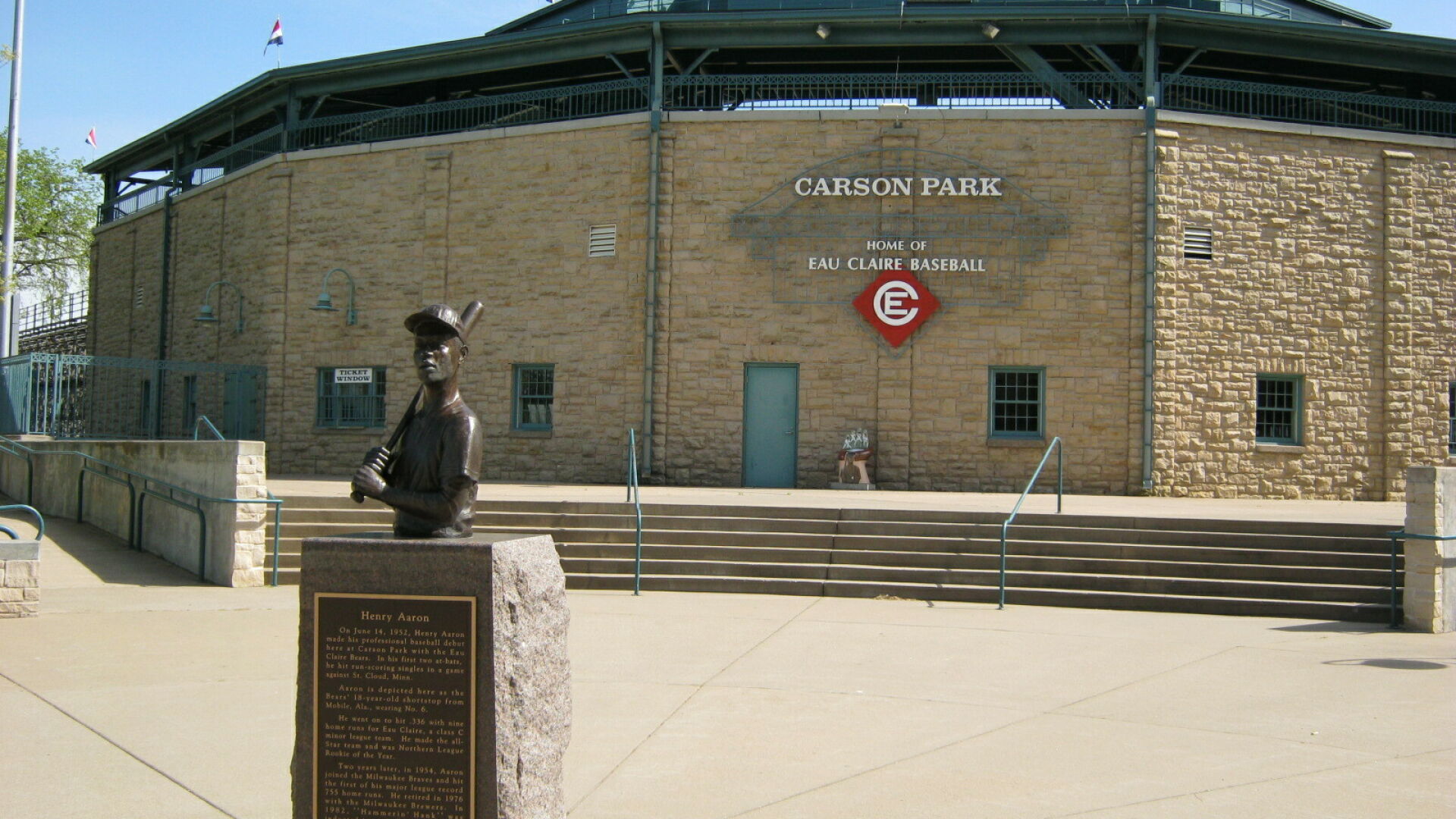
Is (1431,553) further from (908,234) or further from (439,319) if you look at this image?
(908,234)

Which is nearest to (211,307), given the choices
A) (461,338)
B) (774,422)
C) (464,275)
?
(464,275)

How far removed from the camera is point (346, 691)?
4.50m

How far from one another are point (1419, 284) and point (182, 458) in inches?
761

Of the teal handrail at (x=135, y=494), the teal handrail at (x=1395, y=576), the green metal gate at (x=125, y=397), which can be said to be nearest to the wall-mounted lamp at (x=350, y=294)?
the green metal gate at (x=125, y=397)

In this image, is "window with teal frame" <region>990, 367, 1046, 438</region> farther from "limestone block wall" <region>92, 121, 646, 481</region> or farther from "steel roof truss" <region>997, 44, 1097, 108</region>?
"limestone block wall" <region>92, 121, 646, 481</region>

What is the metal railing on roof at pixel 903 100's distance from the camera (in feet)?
65.0

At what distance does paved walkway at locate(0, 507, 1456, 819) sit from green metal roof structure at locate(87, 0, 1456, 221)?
38.7ft

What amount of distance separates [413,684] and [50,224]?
44.2 m

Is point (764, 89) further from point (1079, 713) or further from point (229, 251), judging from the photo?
point (1079, 713)

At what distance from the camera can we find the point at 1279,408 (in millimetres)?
19594

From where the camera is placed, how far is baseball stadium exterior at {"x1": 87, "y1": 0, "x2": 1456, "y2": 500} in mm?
19156

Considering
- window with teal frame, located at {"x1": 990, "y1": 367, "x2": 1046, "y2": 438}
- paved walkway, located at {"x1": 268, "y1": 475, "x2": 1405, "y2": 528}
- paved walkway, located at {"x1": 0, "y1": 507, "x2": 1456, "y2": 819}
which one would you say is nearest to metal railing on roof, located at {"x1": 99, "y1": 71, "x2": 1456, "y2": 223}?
window with teal frame, located at {"x1": 990, "y1": 367, "x2": 1046, "y2": 438}

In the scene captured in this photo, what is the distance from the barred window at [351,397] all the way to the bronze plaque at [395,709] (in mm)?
18412

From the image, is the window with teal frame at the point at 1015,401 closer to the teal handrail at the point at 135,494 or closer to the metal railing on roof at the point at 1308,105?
the metal railing on roof at the point at 1308,105
